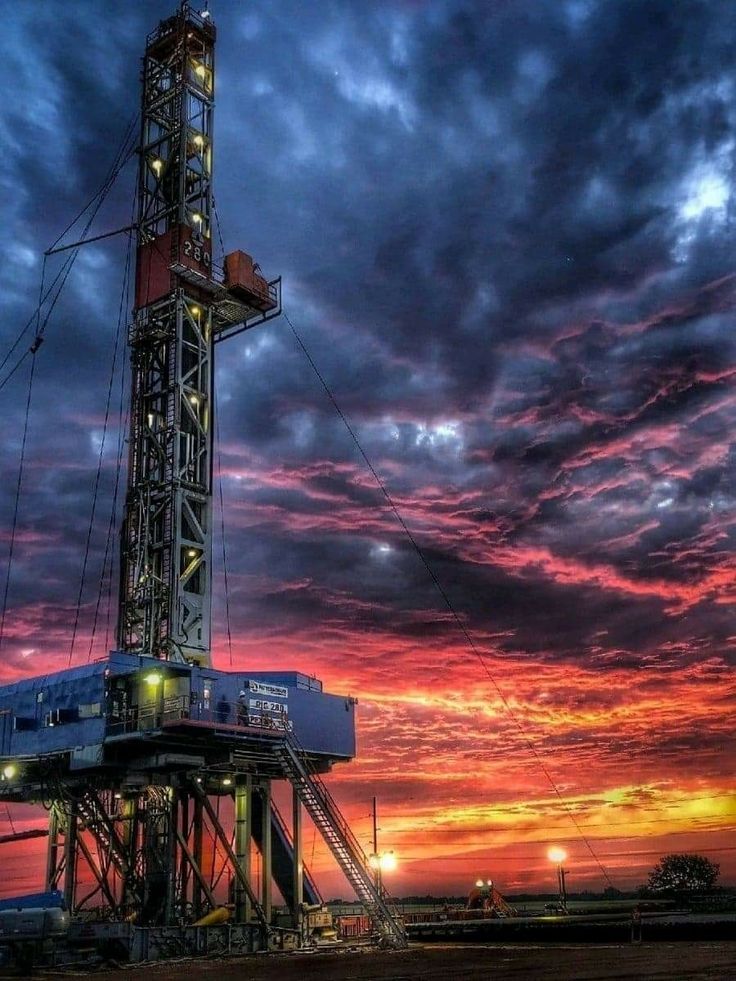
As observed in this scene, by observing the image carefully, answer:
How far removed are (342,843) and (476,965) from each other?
12919 millimetres

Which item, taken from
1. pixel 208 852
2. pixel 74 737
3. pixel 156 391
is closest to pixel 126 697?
pixel 74 737

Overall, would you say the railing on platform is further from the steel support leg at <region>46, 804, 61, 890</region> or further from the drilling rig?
the steel support leg at <region>46, 804, 61, 890</region>

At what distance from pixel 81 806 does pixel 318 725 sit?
1074cm

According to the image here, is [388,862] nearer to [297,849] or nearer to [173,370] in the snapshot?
[297,849]

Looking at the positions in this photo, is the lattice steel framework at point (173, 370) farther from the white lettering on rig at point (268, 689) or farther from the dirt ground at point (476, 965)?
the dirt ground at point (476, 965)

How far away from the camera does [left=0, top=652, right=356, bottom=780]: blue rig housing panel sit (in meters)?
38.1

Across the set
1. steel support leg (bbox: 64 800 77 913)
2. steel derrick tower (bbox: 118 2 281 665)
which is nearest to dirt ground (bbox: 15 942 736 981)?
steel support leg (bbox: 64 800 77 913)

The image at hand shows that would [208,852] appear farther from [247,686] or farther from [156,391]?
[156,391]

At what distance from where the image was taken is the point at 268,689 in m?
42.3

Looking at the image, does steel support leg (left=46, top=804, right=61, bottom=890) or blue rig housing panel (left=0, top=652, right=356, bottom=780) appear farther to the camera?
steel support leg (left=46, top=804, right=61, bottom=890)

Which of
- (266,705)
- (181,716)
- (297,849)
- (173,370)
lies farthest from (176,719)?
(173,370)

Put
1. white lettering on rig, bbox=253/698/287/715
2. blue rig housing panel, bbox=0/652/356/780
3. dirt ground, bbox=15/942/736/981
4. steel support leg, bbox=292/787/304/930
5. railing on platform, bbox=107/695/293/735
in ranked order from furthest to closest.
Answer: steel support leg, bbox=292/787/304/930
white lettering on rig, bbox=253/698/287/715
blue rig housing panel, bbox=0/652/356/780
railing on platform, bbox=107/695/293/735
dirt ground, bbox=15/942/736/981

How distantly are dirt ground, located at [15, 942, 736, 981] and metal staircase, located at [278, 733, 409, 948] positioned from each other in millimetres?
1609

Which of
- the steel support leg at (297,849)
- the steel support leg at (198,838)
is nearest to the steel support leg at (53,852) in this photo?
the steel support leg at (198,838)
